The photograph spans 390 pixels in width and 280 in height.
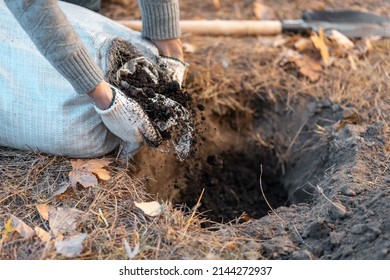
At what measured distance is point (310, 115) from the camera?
3164 millimetres

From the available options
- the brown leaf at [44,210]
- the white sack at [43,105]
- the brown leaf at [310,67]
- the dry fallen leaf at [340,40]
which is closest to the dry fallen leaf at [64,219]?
the brown leaf at [44,210]

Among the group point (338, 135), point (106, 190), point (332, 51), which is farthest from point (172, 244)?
point (332, 51)

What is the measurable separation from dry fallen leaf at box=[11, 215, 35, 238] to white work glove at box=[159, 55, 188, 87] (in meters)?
0.94

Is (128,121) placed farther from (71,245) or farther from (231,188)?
(231,188)

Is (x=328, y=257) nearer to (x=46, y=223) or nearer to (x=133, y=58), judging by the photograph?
(x=46, y=223)

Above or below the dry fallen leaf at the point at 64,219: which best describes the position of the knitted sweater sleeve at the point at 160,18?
above

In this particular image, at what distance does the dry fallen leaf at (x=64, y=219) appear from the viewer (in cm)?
219

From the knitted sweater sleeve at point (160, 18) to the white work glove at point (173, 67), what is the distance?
11 cm

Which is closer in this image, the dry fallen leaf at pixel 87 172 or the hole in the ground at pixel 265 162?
the dry fallen leaf at pixel 87 172

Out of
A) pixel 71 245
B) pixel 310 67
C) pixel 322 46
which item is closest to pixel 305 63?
pixel 310 67

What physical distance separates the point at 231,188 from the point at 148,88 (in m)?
0.87

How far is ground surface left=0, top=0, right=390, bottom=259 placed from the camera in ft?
6.98

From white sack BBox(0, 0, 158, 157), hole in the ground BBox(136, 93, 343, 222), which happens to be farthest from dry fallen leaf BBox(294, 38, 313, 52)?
white sack BBox(0, 0, 158, 157)

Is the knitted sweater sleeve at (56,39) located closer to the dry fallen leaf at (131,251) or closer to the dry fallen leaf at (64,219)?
the dry fallen leaf at (64,219)
